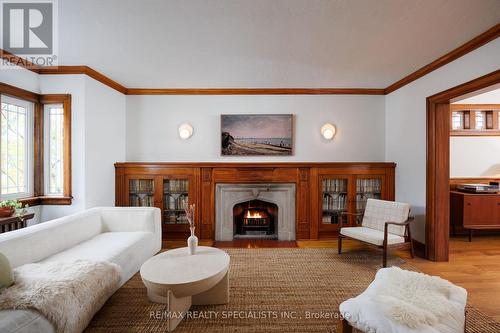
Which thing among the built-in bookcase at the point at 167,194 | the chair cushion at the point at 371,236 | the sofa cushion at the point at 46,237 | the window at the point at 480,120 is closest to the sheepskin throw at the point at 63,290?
the sofa cushion at the point at 46,237

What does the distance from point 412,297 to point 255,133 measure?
333cm

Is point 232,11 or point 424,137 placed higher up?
point 232,11

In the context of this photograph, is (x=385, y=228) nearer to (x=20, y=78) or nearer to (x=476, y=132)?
(x=476, y=132)

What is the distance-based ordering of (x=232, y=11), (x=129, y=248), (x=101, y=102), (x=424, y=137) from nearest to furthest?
(x=232, y=11), (x=129, y=248), (x=424, y=137), (x=101, y=102)

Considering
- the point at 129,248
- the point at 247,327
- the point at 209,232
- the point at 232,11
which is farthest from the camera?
the point at 209,232

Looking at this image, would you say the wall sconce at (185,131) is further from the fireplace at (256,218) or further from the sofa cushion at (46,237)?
the sofa cushion at (46,237)

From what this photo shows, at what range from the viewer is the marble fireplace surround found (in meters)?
4.25

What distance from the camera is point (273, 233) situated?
4492mm

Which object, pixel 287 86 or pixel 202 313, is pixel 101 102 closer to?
pixel 287 86

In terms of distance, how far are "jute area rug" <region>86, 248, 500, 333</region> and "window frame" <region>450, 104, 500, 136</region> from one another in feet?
9.70

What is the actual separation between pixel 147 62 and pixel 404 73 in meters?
3.68

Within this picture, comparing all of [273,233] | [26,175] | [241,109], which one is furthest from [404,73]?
[26,175]

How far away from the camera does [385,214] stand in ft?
11.7

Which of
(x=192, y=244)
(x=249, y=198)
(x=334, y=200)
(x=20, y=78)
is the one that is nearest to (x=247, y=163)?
(x=249, y=198)
